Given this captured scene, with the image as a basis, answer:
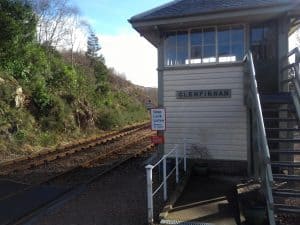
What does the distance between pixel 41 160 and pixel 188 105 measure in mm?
5687

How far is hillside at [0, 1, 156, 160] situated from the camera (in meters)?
17.7

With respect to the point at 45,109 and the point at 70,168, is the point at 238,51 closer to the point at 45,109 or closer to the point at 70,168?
the point at 70,168

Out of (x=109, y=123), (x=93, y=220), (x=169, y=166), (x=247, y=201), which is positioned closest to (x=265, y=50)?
(x=169, y=166)

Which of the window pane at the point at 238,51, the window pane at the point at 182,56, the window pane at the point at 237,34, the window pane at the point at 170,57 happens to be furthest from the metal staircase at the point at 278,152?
the window pane at the point at 170,57

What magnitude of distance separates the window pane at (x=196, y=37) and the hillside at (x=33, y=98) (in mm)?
8006

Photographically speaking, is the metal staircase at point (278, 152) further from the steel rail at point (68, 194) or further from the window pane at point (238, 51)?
the steel rail at point (68, 194)

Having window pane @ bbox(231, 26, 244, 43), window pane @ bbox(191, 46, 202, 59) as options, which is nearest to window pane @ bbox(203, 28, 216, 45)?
window pane @ bbox(191, 46, 202, 59)

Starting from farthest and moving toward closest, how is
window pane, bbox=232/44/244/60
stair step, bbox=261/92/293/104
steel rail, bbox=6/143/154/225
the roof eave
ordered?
window pane, bbox=232/44/244/60 → the roof eave → stair step, bbox=261/92/293/104 → steel rail, bbox=6/143/154/225

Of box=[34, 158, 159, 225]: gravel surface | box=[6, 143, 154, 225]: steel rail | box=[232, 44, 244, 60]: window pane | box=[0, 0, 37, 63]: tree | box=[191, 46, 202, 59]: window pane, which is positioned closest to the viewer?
box=[34, 158, 159, 225]: gravel surface

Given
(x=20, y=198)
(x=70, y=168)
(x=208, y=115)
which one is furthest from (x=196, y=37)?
(x=20, y=198)

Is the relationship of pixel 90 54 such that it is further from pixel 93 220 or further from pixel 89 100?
pixel 93 220

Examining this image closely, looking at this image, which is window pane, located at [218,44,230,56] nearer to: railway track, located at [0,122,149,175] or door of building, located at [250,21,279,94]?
door of building, located at [250,21,279,94]

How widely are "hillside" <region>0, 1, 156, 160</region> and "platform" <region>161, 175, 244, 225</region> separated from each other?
27.5 feet

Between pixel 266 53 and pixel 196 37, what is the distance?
6.27 feet
